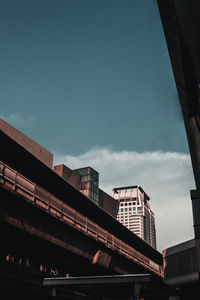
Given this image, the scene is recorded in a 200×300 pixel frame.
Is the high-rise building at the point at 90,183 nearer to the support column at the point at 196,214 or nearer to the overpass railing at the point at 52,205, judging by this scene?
the overpass railing at the point at 52,205

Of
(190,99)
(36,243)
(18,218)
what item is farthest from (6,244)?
(190,99)

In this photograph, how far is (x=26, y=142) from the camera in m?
70.5

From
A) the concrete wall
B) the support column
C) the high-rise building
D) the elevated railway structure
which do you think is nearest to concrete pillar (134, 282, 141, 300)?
the elevated railway structure

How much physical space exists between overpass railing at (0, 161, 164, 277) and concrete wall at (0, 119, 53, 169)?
30571mm

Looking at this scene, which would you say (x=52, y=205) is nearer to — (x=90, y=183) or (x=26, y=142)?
(x=26, y=142)

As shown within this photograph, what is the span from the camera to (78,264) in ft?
112

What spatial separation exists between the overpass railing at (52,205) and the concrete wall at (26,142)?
3057 centimetres

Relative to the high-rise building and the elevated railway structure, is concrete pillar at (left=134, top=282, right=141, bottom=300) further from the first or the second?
the high-rise building

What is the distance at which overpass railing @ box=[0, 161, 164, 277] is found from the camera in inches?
831

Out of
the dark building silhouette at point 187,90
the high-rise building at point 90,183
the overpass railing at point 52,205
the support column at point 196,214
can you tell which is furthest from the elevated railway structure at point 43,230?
the high-rise building at point 90,183

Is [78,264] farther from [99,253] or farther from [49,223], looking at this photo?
[49,223]

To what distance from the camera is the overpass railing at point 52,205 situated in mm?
21103

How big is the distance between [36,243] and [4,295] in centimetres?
965

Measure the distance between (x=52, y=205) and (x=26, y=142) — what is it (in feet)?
154
